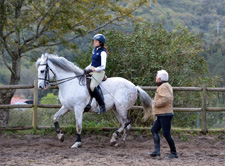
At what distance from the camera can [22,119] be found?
1296 cm

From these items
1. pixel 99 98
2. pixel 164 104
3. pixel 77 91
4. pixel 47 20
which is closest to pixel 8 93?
pixel 47 20

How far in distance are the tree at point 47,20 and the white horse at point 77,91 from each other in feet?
7.53

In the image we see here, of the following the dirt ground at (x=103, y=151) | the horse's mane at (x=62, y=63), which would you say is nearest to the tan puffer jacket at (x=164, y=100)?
the dirt ground at (x=103, y=151)

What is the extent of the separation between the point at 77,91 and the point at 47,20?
3.86 meters

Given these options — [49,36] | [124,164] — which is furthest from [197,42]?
[124,164]

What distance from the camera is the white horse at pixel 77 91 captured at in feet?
23.9

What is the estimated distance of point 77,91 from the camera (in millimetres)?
7336

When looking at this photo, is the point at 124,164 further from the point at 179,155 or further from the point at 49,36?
the point at 49,36

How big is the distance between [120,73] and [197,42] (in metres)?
3.69

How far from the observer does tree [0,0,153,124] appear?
9688mm

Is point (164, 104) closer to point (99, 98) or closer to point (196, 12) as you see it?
point (99, 98)

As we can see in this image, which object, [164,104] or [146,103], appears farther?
[146,103]

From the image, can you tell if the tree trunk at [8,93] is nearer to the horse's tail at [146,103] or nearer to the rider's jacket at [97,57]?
the rider's jacket at [97,57]

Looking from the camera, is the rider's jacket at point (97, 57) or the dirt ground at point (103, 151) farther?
the rider's jacket at point (97, 57)
